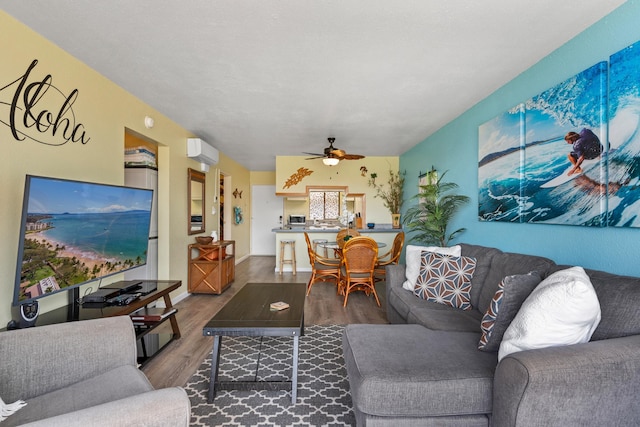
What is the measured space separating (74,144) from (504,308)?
10.7 ft

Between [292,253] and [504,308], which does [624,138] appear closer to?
[504,308]

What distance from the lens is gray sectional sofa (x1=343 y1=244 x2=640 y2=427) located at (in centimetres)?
104

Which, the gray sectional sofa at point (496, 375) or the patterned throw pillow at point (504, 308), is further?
the patterned throw pillow at point (504, 308)

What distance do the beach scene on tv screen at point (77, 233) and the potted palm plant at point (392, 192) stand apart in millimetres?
4666

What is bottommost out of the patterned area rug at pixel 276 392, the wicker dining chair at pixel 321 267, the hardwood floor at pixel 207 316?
the patterned area rug at pixel 276 392

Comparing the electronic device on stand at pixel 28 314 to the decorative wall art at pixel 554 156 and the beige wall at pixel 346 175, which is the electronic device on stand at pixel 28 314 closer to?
the decorative wall art at pixel 554 156

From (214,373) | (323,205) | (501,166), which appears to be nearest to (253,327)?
(214,373)

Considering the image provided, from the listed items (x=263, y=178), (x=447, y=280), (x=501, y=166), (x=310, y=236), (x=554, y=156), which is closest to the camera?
(x=554, y=156)

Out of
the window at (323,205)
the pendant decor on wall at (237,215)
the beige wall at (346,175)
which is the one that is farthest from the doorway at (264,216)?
the beige wall at (346,175)

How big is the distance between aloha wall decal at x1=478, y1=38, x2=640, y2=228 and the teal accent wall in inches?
3.3

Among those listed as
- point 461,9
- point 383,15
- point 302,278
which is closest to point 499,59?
point 461,9

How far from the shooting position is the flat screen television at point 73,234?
5.32 feet

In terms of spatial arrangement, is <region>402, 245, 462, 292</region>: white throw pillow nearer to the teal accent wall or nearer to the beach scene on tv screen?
the teal accent wall

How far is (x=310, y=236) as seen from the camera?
6.02 meters
